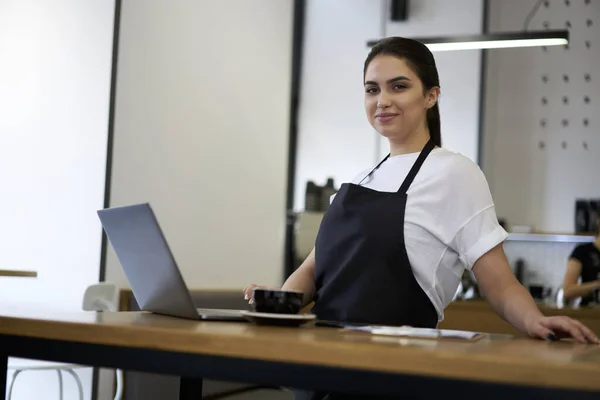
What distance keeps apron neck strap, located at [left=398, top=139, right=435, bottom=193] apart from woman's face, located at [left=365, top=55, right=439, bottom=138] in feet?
0.18

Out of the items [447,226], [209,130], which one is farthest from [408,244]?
[209,130]

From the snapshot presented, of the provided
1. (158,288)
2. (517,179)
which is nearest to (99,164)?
(158,288)

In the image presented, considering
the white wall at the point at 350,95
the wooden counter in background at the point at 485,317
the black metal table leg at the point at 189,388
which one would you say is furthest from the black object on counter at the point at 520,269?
the black metal table leg at the point at 189,388

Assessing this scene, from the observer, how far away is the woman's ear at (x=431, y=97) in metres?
1.98

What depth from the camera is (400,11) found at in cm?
675

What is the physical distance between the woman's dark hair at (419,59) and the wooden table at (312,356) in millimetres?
724

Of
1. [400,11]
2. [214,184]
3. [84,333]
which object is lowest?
[84,333]

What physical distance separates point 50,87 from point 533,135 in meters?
4.57

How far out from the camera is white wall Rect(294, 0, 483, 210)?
6.59 m

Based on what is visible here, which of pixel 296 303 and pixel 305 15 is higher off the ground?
pixel 305 15

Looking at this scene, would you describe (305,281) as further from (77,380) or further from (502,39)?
(502,39)

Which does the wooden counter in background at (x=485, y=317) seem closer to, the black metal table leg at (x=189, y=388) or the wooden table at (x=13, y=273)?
the wooden table at (x=13, y=273)

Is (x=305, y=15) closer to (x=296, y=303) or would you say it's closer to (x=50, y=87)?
(x=50, y=87)

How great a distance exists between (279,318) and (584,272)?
437cm
